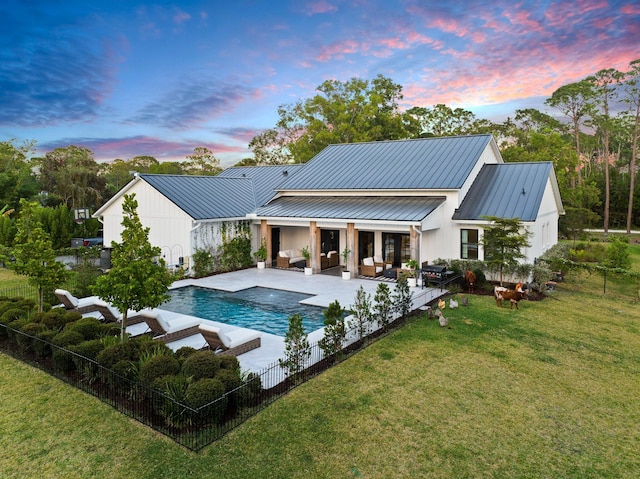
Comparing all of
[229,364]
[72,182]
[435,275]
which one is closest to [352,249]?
[435,275]

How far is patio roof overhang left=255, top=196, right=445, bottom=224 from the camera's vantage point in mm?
21641

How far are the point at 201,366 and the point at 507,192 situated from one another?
19.4m

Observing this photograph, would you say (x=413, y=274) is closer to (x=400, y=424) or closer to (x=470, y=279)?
(x=470, y=279)

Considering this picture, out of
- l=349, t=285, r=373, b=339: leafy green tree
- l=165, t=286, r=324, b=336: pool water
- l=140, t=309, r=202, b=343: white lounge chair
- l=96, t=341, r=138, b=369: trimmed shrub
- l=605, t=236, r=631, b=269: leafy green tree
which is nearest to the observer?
l=96, t=341, r=138, b=369: trimmed shrub

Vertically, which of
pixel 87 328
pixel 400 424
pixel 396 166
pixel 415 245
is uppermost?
pixel 396 166

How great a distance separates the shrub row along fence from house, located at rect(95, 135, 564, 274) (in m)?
11.3

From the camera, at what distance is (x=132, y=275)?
35.8ft

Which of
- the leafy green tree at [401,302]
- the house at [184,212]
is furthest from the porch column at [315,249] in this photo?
the leafy green tree at [401,302]

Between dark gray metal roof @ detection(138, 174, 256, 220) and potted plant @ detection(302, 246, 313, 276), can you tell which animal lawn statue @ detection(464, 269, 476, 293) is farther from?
dark gray metal roof @ detection(138, 174, 256, 220)

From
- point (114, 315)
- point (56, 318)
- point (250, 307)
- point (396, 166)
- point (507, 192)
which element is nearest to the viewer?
point (56, 318)

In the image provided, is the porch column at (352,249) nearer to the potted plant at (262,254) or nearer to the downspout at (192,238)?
the potted plant at (262,254)

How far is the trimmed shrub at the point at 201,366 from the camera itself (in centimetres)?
898

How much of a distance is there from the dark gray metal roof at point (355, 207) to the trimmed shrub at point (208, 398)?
47.8 ft

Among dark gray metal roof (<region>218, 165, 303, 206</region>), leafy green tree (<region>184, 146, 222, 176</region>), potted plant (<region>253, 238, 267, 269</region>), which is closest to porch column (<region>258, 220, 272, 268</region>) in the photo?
potted plant (<region>253, 238, 267, 269</region>)
